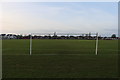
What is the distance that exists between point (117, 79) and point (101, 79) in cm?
58

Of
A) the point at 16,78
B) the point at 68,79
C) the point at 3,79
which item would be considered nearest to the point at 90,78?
the point at 68,79

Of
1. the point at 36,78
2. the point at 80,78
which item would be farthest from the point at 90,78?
the point at 36,78

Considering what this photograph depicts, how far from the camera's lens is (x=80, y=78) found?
6.42 metres

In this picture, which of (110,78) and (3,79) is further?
(110,78)

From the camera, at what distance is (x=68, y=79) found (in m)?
6.25

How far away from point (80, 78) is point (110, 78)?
109 centimetres

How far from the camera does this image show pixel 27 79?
20.2 feet

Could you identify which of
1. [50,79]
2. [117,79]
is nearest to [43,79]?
[50,79]

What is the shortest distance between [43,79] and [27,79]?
1.73ft

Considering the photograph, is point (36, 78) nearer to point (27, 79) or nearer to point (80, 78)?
point (27, 79)

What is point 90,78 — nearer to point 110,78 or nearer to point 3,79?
point 110,78

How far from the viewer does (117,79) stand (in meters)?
6.48

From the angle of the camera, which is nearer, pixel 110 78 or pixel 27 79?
pixel 27 79

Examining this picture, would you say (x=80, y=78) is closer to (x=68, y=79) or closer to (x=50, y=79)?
(x=68, y=79)
